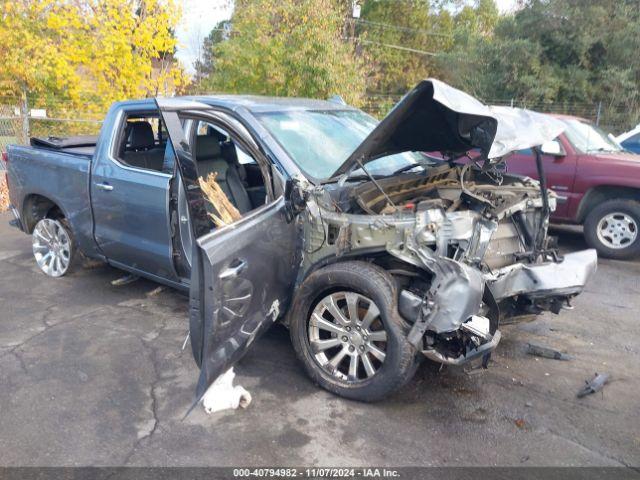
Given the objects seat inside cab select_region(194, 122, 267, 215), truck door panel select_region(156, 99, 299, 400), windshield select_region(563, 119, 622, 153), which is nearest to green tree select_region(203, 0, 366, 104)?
windshield select_region(563, 119, 622, 153)

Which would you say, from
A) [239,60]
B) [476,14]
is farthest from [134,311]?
[476,14]

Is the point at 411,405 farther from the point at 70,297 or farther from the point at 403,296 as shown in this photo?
the point at 70,297

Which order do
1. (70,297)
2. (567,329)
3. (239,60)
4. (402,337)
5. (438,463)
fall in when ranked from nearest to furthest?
1. (438,463)
2. (402,337)
3. (567,329)
4. (70,297)
5. (239,60)

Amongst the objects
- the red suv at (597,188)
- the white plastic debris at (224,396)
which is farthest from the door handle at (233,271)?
the red suv at (597,188)

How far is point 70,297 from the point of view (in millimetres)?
5348

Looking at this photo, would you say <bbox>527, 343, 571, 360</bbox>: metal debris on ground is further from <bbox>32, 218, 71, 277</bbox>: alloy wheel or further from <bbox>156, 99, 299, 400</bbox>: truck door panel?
<bbox>32, 218, 71, 277</bbox>: alloy wheel

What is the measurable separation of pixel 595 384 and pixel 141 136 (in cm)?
437

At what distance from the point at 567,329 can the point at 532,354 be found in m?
0.73

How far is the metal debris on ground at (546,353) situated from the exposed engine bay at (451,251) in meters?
0.52

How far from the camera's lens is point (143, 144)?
17.5 ft

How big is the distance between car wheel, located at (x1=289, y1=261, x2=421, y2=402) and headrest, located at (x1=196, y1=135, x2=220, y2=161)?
69.4 inches

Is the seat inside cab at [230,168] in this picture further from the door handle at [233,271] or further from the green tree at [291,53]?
the green tree at [291,53]

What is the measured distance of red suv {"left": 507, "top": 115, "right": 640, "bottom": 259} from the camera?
691cm

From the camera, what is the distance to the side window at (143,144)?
16.1 feet
